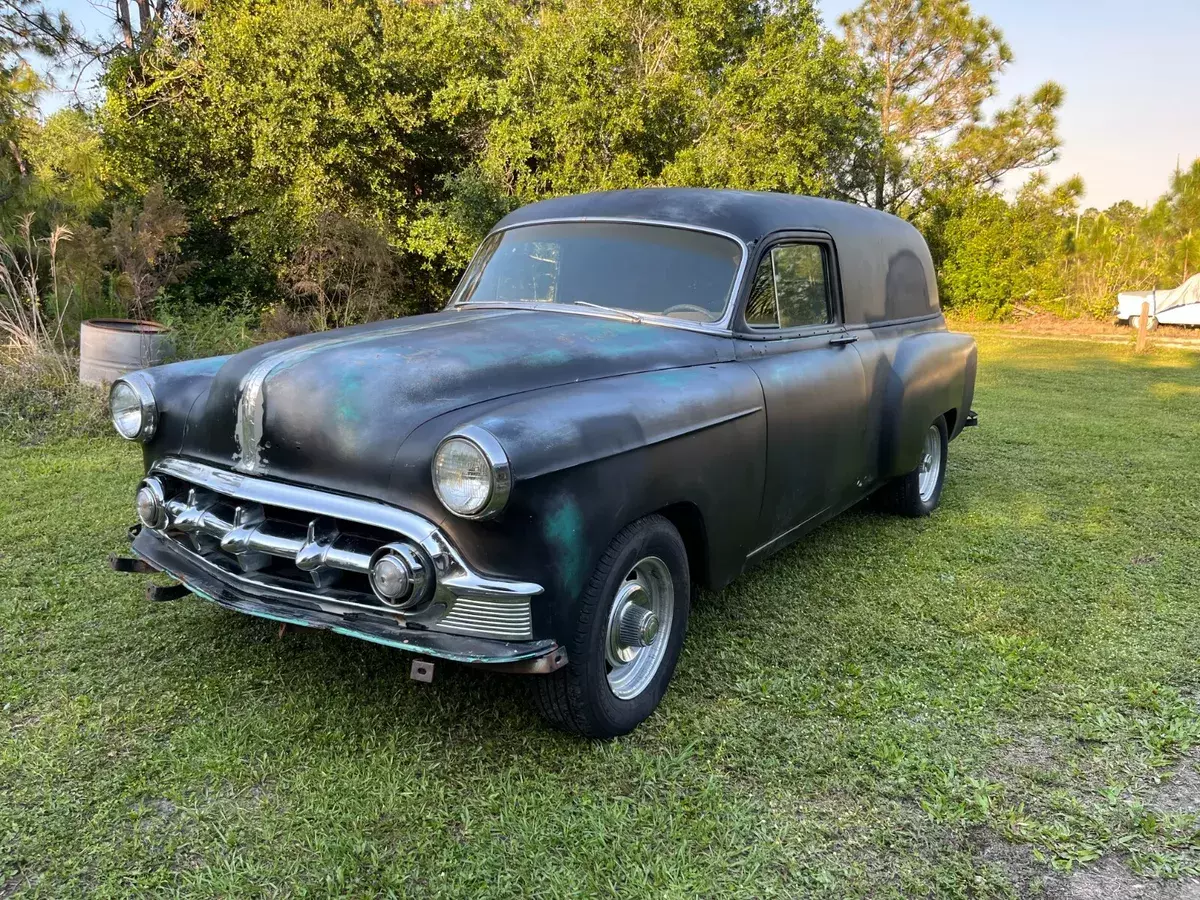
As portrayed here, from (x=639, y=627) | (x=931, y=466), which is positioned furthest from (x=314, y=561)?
(x=931, y=466)

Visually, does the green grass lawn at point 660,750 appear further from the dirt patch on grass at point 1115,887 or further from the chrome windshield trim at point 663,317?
the chrome windshield trim at point 663,317

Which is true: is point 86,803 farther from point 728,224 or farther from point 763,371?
point 728,224

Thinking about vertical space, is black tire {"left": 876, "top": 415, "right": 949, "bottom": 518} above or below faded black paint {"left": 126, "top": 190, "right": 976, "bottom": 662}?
below

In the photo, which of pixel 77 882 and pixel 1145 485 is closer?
pixel 77 882

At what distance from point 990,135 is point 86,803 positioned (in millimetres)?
25186

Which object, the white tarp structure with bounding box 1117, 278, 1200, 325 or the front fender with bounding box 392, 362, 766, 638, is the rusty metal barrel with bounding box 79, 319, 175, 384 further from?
the white tarp structure with bounding box 1117, 278, 1200, 325

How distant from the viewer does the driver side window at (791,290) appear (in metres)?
3.50

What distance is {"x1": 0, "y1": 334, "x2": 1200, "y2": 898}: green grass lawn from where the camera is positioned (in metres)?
2.11

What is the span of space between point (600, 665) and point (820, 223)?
2546mm

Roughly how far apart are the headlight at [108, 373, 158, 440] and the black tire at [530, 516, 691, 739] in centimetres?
165

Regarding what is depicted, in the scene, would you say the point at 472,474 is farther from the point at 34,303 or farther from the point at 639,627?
the point at 34,303

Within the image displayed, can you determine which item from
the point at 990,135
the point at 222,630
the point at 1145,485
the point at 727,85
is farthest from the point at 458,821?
the point at 990,135

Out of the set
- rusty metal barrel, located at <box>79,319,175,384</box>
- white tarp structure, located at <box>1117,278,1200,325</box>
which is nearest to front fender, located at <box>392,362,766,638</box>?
rusty metal barrel, located at <box>79,319,175,384</box>

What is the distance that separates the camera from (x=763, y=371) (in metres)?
3.30
